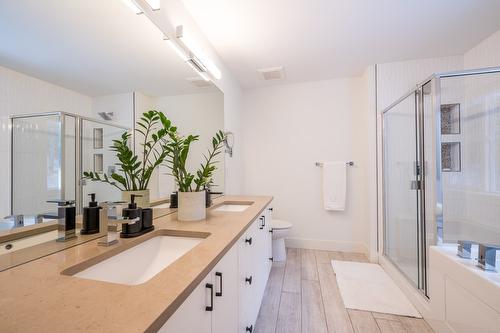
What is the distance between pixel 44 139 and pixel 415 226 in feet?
8.27

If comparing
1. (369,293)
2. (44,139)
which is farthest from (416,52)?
(44,139)

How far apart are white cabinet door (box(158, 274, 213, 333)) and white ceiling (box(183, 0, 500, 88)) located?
1.78 m

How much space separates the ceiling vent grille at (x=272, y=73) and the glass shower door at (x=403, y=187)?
4.20 ft

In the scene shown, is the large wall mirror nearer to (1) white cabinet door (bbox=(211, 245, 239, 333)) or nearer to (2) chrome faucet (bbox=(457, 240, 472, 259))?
(1) white cabinet door (bbox=(211, 245, 239, 333))

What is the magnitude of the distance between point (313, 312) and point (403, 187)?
1.44 meters

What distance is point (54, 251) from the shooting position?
72cm

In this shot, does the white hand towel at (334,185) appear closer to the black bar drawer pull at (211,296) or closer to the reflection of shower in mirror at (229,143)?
the reflection of shower in mirror at (229,143)

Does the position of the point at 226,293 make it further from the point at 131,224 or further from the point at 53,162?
the point at 53,162

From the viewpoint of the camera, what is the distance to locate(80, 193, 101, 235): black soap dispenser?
90 centimetres

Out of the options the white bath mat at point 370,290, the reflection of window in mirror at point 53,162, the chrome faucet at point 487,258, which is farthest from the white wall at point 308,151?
the reflection of window in mirror at point 53,162

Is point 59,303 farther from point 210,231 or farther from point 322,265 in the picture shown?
point 322,265

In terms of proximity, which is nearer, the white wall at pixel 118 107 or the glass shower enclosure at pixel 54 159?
the glass shower enclosure at pixel 54 159

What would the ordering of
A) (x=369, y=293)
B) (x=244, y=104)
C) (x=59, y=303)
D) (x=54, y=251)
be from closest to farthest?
(x=59, y=303) → (x=54, y=251) → (x=369, y=293) → (x=244, y=104)

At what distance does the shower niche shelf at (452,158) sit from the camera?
1.79 metres
